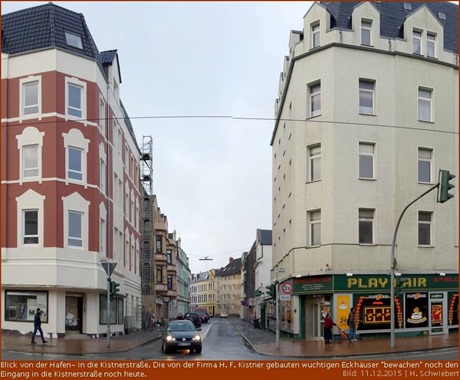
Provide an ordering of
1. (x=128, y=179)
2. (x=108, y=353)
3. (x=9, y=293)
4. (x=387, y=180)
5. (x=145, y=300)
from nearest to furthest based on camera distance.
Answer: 1. (x=108, y=353)
2. (x=9, y=293)
3. (x=387, y=180)
4. (x=128, y=179)
5. (x=145, y=300)

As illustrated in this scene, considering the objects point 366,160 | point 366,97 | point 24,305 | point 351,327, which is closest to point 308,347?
point 351,327

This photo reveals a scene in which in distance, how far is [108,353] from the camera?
955 inches

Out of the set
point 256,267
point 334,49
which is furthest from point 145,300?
point 334,49

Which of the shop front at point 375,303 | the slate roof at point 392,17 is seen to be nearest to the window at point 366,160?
the shop front at point 375,303

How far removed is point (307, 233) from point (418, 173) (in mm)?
7102

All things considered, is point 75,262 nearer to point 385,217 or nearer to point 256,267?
point 385,217

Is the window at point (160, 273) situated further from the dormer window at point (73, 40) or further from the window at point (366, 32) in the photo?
the window at point (366, 32)

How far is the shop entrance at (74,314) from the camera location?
3169 cm

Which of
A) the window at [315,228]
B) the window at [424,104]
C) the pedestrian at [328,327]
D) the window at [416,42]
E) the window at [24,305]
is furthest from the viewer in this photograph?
the window at [416,42]

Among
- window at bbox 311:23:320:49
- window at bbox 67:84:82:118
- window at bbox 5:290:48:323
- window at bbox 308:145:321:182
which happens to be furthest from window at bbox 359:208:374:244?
window at bbox 5:290:48:323

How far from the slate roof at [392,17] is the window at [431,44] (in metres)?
1.50

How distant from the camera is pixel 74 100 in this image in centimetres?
3253

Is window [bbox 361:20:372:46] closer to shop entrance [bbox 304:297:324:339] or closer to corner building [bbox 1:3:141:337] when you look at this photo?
shop entrance [bbox 304:297:324:339]

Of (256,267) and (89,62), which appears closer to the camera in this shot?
(89,62)
